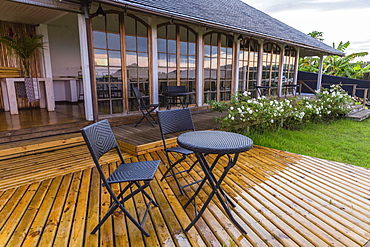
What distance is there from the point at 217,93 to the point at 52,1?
5.07 metres

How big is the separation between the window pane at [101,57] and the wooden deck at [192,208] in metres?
2.31

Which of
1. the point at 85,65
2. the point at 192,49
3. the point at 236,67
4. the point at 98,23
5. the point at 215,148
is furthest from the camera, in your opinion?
the point at 236,67

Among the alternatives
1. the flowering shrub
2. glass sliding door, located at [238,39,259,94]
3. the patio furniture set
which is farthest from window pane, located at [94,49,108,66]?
glass sliding door, located at [238,39,259,94]

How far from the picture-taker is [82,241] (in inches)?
69.5

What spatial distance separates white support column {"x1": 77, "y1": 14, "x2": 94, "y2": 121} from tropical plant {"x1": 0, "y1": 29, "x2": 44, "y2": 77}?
203cm

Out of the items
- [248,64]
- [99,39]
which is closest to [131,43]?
[99,39]

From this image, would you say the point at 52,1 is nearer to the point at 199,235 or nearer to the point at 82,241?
the point at 82,241

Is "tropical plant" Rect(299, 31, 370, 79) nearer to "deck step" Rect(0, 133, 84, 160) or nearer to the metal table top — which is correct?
the metal table top

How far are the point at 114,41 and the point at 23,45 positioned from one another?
99.6 inches

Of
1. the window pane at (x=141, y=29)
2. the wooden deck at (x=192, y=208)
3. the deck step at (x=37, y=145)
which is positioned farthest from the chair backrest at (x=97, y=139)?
the window pane at (x=141, y=29)

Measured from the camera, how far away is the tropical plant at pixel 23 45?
18.4ft

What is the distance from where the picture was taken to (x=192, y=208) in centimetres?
223

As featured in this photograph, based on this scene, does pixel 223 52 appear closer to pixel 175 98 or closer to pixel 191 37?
pixel 191 37

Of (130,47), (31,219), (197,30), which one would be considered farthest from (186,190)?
(197,30)
